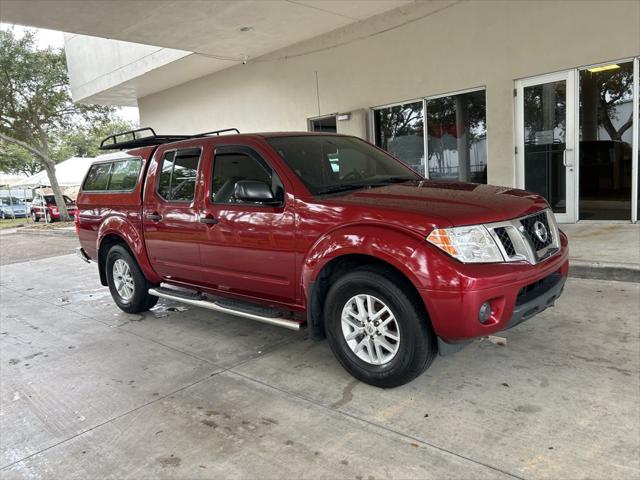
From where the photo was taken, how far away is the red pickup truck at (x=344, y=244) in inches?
120

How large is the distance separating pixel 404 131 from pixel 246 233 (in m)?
7.64

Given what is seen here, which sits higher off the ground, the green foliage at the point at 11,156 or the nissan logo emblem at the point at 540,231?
the green foliage at the point at 11,156

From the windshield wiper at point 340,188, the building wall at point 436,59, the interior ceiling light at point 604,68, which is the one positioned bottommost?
the windshield wiper at point 340,188

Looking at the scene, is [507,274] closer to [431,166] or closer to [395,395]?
[395,395]

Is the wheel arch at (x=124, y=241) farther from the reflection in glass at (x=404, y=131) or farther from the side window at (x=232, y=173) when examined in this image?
the reflection in glass at (x=404, y=131)

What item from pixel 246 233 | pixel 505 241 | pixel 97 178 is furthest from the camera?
pixel 97 178

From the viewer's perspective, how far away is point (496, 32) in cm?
880

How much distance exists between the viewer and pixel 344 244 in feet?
11.1

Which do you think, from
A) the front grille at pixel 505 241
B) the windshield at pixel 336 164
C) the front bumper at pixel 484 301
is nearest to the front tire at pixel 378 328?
the front bumper at pixel 484 301

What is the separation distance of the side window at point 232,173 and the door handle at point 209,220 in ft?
0.50

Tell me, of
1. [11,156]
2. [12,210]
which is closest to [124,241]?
[12,210]

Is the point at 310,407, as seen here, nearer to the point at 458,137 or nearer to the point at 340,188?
the point at 340,188

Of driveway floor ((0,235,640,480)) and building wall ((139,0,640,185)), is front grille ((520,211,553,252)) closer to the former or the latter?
driveway floor ((0,235,640,480))

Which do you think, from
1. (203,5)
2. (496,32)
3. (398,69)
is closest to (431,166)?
(398,69)
